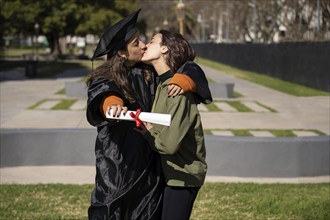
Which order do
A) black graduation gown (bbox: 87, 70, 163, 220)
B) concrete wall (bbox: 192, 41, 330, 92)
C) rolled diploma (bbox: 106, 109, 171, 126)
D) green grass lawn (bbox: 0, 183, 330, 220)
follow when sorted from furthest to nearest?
concrete wall (bbox: 192, 41, 330, 92) < green grass lawn (bbox: 0, 183, 330, 220) < black graduation gown (bbox: 87, 70, 163, 220) < rolled diploma (bbox: 106, 109, 171, 126)

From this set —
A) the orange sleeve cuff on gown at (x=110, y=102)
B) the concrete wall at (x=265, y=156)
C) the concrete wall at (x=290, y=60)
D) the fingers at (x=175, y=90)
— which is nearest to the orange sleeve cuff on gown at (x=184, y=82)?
the fingers at (x=175, y=90)

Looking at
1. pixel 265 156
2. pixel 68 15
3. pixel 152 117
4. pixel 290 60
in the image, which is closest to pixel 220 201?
pixel 265 156

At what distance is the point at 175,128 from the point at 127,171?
44cm

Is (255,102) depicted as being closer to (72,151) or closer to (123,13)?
(72,151)

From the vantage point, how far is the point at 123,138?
345cm

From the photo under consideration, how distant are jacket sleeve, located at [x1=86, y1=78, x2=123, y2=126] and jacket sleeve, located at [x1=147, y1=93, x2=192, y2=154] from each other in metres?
0.28

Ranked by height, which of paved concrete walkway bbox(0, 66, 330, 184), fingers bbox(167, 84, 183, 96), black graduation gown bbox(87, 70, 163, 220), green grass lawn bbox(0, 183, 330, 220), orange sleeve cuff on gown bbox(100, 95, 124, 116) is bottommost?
paved concrete walkway bbox(0, 66, 330, 184)

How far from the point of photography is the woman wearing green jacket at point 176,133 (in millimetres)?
3203

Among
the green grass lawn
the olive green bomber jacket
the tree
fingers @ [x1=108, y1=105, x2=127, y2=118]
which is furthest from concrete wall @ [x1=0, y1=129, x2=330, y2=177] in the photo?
the tree

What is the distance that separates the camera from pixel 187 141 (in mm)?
3346

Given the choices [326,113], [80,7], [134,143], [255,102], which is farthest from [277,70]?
[134,143]

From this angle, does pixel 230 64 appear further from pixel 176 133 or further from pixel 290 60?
pixel 176 133

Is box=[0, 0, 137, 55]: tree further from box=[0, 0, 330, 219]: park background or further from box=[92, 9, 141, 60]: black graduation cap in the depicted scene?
box=[92, 9, 141, 60]: black graduation cap

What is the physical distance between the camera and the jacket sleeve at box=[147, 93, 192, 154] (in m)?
3.18
